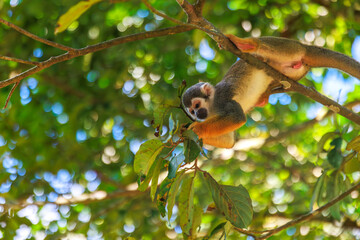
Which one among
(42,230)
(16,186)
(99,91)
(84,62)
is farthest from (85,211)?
(84,62)

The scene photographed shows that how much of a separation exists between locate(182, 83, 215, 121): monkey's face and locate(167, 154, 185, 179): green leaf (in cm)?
168

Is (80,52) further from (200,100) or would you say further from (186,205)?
(200,100)

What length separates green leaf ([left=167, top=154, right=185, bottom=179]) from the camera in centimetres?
240

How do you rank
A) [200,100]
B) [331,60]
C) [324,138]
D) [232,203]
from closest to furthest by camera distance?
[232,203] → [324,138] → [331,60] → [200,100]

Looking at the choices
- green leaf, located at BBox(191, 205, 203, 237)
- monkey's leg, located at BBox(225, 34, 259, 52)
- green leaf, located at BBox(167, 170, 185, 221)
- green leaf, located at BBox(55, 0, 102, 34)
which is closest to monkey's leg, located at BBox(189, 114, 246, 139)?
monkey's leg, located at BBox(225, 34, 259, 52)

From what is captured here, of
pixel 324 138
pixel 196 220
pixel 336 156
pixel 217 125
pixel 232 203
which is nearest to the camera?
pixel 232 203

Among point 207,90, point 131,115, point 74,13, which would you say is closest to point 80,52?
point 74,13

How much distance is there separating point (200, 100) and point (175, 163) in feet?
6.01

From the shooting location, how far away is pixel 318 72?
7.57 meters

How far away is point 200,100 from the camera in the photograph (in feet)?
13.9

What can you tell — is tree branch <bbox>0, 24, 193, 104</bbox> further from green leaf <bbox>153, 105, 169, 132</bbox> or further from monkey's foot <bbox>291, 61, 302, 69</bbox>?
monkey's foot <bbox>291, 61, 302, 69</bbox>

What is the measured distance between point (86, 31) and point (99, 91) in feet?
3.49

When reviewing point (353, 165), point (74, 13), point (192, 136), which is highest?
point (74, 13)

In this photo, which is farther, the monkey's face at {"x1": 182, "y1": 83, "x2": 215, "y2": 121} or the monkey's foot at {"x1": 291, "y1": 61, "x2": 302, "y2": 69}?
the monkey's foot at {"x1": 291, "y1": 61, "x2": 302, "y2": 69}
